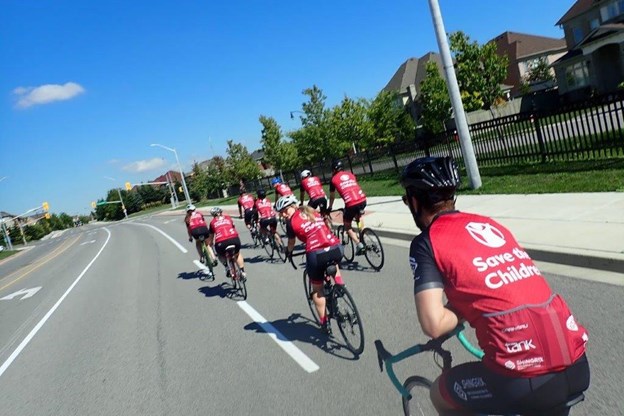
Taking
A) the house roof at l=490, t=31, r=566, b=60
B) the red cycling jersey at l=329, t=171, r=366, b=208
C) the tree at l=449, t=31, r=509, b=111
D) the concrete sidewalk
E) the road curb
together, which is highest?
the house roof at l=490, t=31, r=566, b=60

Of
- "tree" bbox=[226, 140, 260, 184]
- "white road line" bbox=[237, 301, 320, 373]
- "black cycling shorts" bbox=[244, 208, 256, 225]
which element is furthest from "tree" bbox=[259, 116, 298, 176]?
"white road line" bbox=[237, 301, 320, 373]

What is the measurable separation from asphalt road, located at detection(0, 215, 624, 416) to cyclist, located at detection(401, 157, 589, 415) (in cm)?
188

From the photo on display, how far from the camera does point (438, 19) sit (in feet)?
41.8

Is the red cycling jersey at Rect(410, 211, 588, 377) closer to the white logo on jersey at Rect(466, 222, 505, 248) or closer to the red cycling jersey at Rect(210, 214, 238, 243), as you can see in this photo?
the white logo on jersey at Rect(466, 222, 505, 248)

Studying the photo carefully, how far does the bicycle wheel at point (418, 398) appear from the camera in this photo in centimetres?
269

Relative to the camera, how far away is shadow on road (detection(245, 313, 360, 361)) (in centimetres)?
541

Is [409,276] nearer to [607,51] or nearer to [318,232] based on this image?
[318,232]

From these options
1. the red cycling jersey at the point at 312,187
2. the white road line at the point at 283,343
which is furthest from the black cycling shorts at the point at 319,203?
the white road line at the point at 283,343

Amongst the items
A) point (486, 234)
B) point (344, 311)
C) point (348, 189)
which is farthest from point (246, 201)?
point (486, 234)

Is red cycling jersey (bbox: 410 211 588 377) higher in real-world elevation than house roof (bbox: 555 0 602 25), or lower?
lower

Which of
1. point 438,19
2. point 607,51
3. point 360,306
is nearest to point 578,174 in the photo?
point 438,19

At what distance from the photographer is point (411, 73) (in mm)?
61594

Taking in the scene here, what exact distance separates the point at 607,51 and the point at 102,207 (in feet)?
473

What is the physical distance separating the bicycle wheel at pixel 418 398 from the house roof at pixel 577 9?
45.9 meters
